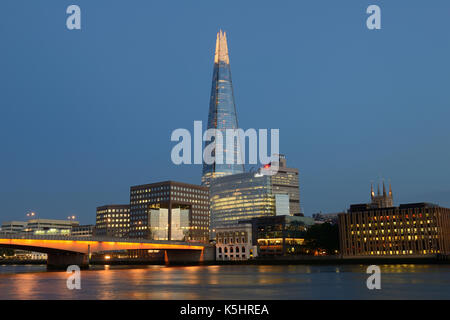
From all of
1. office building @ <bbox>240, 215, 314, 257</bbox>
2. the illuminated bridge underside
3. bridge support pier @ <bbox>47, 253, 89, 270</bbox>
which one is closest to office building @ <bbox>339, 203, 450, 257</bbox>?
office building @ <bbox>240, 215, 314, 257</bbox>

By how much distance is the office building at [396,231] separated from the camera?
167125 mm

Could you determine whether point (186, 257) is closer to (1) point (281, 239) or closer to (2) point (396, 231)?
(1) point (281, 239)

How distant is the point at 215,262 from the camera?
18912cm

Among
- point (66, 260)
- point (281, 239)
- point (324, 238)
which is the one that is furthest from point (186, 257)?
point (66, 260)

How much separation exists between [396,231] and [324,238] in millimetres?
25068

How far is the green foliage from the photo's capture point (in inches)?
7032

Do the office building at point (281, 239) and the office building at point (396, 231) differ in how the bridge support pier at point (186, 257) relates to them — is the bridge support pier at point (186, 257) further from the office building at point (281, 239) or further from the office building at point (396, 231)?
the office building at point (396, 231)

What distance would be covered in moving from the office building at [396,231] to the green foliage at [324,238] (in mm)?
2970
